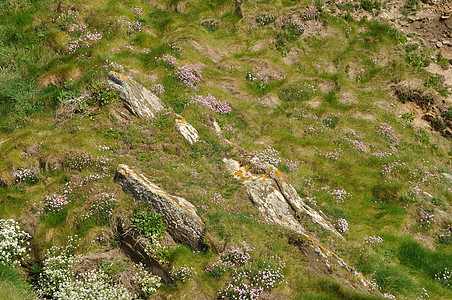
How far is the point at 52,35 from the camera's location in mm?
21469

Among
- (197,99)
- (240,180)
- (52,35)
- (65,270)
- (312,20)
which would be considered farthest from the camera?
(312,20)

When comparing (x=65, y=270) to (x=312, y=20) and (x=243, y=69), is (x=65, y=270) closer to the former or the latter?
(x=243, y=69)

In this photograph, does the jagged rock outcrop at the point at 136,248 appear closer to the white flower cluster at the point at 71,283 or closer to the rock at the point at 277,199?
the white flower cluster at the point at 71,283

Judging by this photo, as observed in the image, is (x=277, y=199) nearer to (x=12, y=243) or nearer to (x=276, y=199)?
(x=276, y=199)

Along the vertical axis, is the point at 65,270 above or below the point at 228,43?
below

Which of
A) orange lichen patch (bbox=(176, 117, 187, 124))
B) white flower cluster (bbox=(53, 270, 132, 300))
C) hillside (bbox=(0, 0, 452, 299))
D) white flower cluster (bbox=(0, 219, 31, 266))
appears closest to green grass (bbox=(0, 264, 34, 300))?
hillside (bbox=(0, 0, 452, 299))

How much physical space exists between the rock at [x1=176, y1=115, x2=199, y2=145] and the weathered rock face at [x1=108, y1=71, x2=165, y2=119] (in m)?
1.42

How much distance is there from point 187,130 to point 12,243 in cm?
829

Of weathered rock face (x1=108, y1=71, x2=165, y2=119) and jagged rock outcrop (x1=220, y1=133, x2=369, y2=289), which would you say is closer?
jagged rock outcrop (x1=220, y1=133, x2=369, y2=289)

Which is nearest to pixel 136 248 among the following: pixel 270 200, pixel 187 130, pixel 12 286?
pixel 12 286

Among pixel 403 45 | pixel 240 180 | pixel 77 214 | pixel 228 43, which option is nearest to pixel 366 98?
pixel 403 45

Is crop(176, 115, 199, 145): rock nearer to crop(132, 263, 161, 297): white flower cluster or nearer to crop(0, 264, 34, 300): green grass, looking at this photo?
crop(132, 263, 161, 297): white flower cluster

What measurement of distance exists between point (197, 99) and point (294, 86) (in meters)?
7.08

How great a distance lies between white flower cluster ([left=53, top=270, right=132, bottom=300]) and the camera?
374 inches
